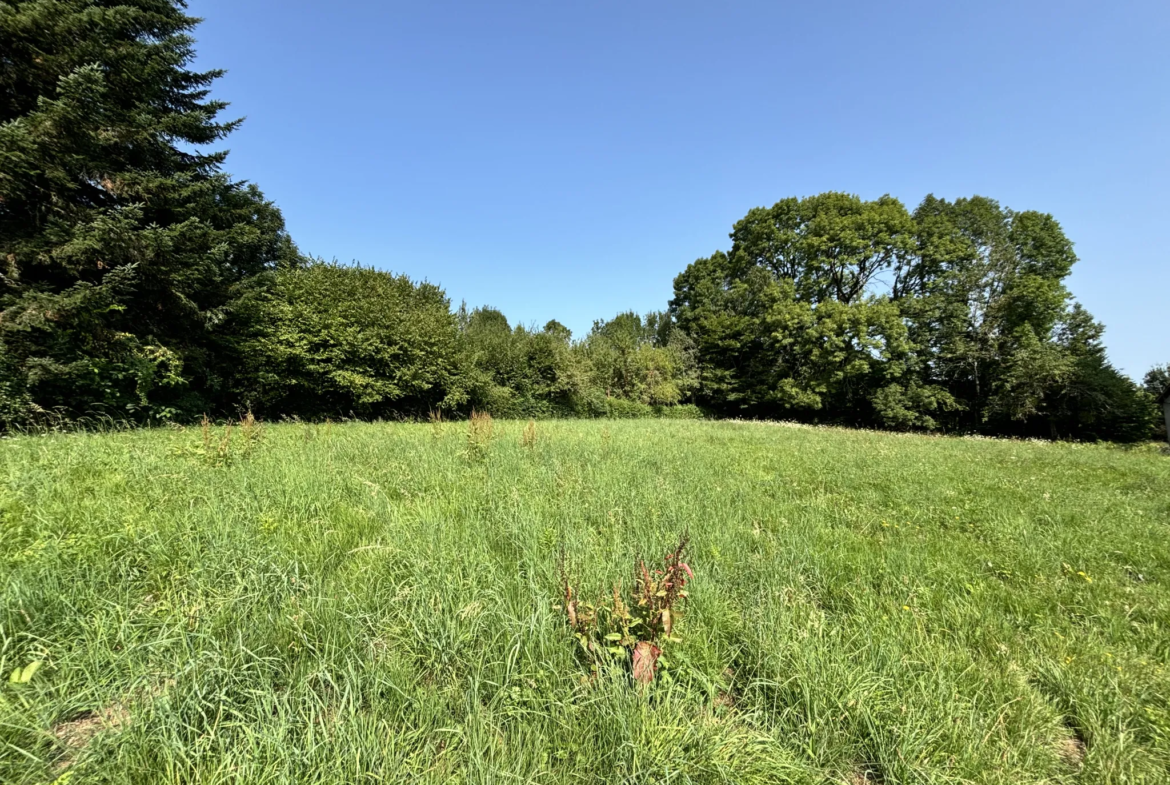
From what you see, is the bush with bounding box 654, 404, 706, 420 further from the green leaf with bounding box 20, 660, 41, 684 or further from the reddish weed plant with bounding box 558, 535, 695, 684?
the green leaf with bounding box 20, 660, 41, 684

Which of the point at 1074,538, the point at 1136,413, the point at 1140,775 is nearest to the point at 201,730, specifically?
the point at 1140,775

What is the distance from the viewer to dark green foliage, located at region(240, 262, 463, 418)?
49.1 ft

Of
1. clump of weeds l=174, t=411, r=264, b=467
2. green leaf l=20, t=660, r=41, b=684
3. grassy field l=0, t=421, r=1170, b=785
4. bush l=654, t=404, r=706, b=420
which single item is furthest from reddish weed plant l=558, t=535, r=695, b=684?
bush l=654, t=404, r=706, b=420

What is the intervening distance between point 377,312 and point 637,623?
17828 mm

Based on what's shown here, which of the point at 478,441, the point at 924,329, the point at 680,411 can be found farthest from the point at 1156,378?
the point at 478,441

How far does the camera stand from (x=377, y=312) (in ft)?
54.9

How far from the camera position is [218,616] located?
189 cm

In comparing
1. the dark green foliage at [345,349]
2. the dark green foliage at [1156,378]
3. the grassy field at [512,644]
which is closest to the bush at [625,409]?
the dark green foliage at [345,349]

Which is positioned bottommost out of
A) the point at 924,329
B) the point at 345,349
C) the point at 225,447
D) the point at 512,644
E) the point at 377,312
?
the point at 512,644

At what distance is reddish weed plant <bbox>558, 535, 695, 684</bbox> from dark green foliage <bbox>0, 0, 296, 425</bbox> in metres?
12.4

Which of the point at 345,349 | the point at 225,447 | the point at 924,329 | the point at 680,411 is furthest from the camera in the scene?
the point at 680,411

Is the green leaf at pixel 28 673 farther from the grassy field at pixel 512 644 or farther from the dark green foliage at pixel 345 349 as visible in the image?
the dark green foliage at pixel 345 349

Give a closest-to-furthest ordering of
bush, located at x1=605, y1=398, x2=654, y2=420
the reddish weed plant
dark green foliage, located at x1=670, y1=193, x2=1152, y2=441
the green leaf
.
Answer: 1. the green leaf
2. the reddish weed plant
3. dark green foliage, located at x1=670, y1=193, x2=1152, y2=441
4. bush, located at x1=605, y1=398, x2=654, y2=420

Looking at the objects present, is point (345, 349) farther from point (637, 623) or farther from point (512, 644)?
point (637, 623)
